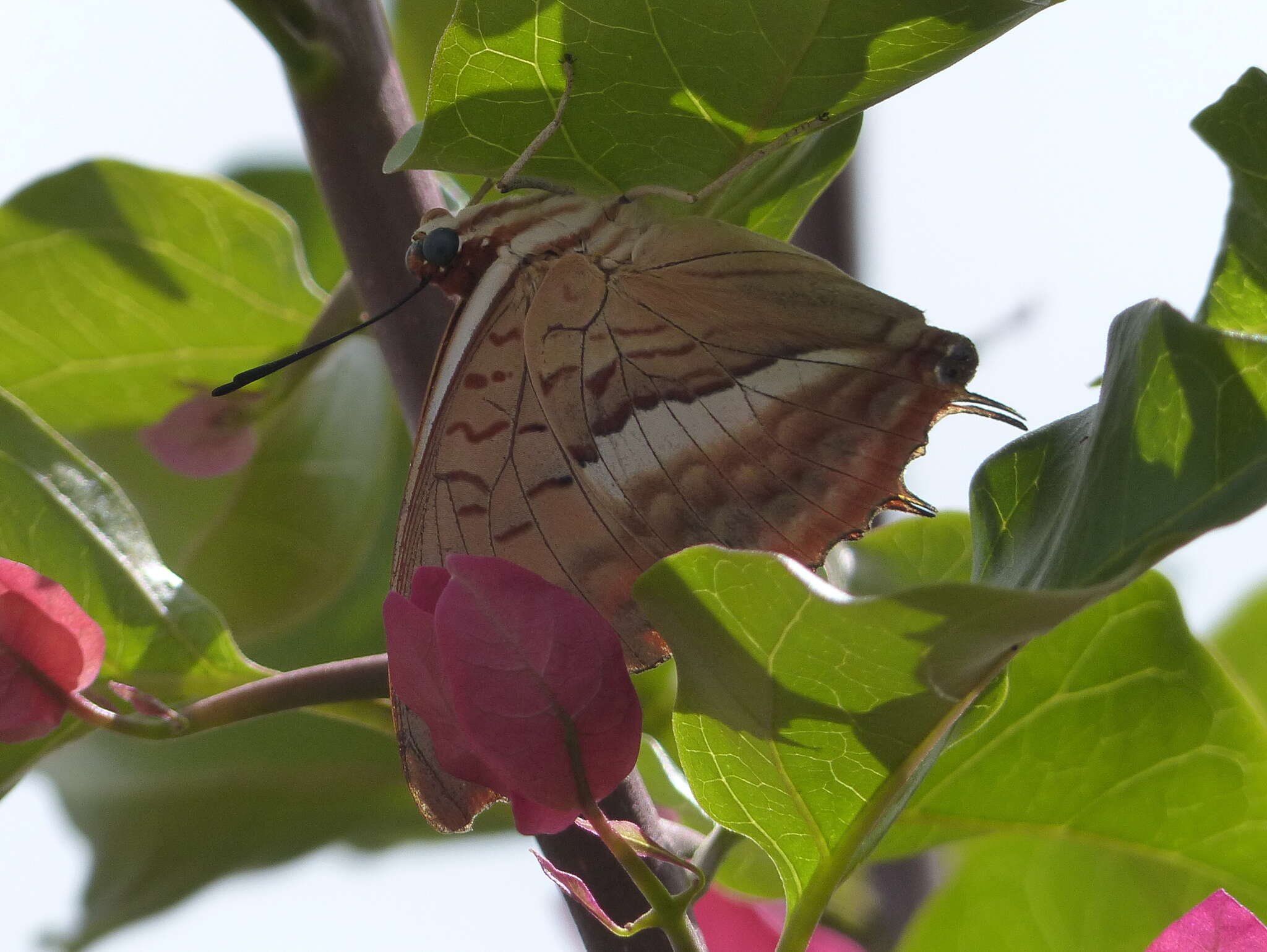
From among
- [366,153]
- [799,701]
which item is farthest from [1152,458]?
[366,153]

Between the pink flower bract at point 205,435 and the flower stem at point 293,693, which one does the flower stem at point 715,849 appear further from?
the pink flower bract at point 205,435

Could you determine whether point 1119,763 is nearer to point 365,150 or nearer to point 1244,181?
point 1244,181

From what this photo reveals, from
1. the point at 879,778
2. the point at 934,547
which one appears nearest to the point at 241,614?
the point at 934,547

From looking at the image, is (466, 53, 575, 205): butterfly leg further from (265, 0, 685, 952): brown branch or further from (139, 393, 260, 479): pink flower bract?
(139, 393, 260, 479): pink flower bract

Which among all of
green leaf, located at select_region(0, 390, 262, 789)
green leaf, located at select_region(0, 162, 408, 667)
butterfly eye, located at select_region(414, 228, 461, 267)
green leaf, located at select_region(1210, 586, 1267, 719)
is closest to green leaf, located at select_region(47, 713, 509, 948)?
green leaf, located at select_region(0, 162, 408, 667)

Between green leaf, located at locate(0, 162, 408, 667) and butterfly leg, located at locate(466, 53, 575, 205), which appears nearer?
butterfly leg, located at locate(466, 53, 575, 205)

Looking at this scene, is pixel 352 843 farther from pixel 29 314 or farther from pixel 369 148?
pixel 369 148
